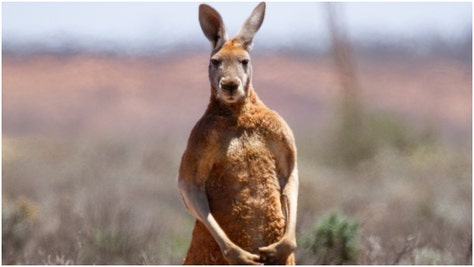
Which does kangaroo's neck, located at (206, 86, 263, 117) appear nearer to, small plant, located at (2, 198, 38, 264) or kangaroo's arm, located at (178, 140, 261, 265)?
kangaroo's arm, located at (178, 140, 261, 265)

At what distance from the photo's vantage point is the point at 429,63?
20656 millimetres

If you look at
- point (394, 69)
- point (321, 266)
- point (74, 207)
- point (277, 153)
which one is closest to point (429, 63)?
point (394, 69)

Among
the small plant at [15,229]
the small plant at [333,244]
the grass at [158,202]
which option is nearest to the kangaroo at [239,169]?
the grass at [158,202]

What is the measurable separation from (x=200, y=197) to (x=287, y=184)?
0.55 metres

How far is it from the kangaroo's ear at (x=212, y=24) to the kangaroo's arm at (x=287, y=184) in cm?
63

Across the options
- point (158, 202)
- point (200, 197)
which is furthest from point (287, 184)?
point (158, 202)

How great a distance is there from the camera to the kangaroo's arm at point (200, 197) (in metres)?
7.52

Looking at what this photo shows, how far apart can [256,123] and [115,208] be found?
771 cm

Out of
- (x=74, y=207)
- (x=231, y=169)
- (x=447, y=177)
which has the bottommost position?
(x=447, y=177)

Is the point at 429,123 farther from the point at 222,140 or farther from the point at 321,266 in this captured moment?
the point at 222,140

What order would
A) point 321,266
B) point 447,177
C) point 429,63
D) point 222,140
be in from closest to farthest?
point 222,140
point 321,266
point 429,63
point 447,177

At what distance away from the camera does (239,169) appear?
769cm

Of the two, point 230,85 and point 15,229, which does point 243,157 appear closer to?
point 230,85

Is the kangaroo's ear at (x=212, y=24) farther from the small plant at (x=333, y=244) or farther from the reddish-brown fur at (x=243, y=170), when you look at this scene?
the small plant at (x=333, y=244)
